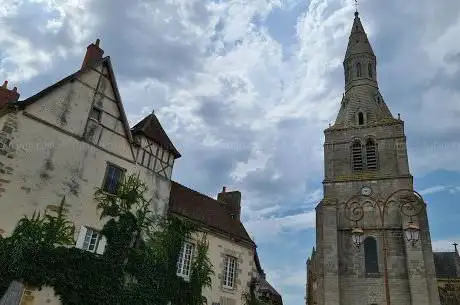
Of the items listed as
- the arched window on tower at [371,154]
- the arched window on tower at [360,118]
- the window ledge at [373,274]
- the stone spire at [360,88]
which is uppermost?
the stone spire at [360,88]

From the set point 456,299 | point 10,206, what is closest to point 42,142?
point 10,206

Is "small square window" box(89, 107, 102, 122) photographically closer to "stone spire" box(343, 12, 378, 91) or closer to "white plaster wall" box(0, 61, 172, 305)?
"white plaster wall" box(0, 61, 172, 305)

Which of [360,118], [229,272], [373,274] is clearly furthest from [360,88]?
[229,272]

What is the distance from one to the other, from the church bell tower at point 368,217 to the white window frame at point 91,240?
14940 mm

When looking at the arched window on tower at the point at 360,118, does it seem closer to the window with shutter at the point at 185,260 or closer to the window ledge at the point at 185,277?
the window with shutter at the point at 185,260

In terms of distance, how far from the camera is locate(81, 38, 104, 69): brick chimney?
1775cm

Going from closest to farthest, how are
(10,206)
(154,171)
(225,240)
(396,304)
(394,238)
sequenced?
(10,206)
(154,171)
(225,240)
(396,304)
(394,238)

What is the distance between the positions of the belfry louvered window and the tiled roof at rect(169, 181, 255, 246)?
12154 mm

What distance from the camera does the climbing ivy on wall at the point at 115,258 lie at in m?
12.8

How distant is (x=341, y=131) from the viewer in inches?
1280

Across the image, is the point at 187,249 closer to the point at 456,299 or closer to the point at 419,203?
the point at 419,203

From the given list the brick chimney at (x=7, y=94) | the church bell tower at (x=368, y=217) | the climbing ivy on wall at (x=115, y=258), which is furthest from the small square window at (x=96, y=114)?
the church bell tower at (x=368, y=217)

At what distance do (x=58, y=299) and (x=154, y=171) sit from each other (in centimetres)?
672

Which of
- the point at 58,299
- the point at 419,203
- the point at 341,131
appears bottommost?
the point at 58,299
